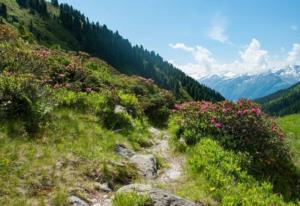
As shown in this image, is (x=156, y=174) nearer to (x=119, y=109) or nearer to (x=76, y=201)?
(x=76, y=201)

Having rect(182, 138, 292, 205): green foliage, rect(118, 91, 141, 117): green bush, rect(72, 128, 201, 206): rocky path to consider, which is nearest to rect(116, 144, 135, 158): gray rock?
rect(72, 128, 201, 206): rocky path

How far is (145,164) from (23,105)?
4600 mm

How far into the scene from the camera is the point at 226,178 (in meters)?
11.2

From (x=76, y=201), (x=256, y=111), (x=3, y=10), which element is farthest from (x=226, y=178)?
(x=3, y=10)

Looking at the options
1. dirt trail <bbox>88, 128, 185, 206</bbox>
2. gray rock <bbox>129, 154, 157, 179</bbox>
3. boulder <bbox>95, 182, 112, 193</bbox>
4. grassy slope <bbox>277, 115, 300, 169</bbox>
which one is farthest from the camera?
grassy slope <bbox>277, 115, 300, 169</bbox>

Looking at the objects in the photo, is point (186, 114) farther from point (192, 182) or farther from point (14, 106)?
point (14, 106)

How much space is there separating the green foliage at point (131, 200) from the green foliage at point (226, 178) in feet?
7.87

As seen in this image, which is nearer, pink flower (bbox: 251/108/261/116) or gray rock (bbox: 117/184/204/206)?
gray rock (bbox: 117/184/204/206)

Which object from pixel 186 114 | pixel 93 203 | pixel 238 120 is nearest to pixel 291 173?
pixel 238 120

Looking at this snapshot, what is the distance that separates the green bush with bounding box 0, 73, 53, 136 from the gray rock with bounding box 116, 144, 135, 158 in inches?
102

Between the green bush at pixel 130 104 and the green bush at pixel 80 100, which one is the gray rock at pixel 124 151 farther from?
the green bush at pixel 130 104

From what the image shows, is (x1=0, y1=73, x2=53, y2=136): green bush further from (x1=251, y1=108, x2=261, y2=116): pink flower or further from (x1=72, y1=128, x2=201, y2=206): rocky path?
(x1=251, y1=108, x2=261, y2=116): pink flower

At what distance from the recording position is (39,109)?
1306 cm

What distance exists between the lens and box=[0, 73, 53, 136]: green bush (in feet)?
39.3
